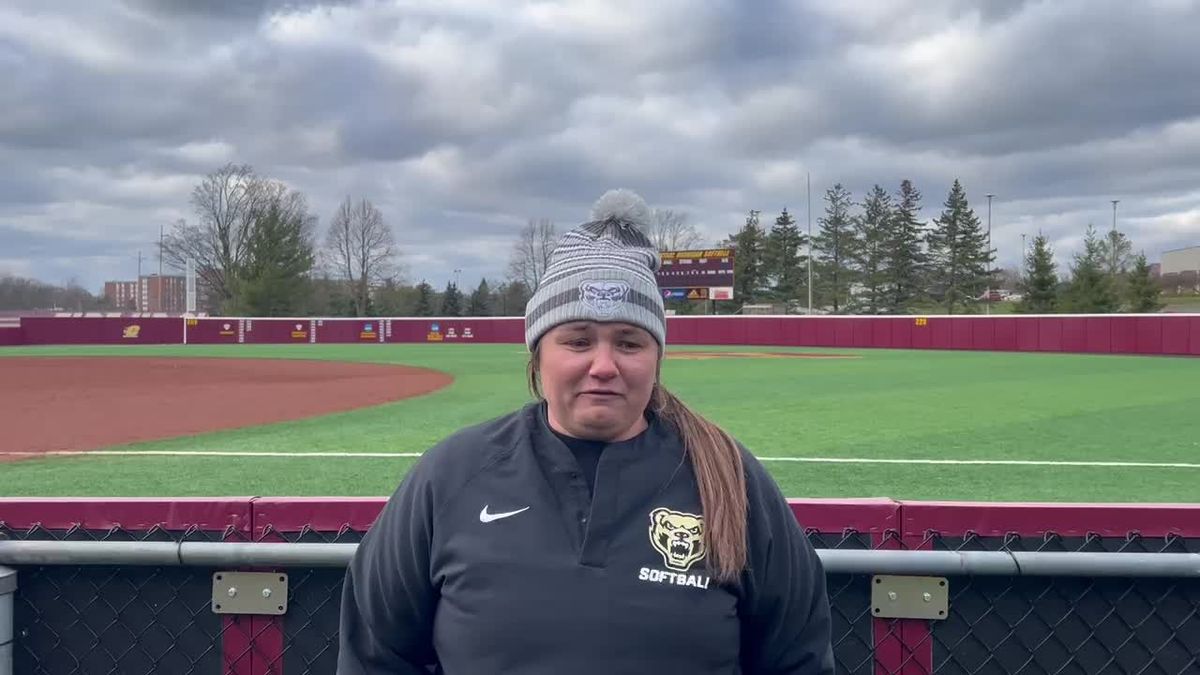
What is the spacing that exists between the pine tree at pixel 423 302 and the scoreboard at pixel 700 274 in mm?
33606

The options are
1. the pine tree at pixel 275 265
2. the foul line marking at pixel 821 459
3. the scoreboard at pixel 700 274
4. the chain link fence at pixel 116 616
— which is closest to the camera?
the chain link fence at pixel 116 616

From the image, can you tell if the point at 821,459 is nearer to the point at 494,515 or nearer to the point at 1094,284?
the point at 494,515

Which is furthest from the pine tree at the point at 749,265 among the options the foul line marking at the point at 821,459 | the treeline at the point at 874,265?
the foul line marking at the point at 821,459

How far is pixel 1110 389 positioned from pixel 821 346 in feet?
80.0

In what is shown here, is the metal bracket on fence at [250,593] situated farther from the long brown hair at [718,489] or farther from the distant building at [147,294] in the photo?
the distant building at [147,294]

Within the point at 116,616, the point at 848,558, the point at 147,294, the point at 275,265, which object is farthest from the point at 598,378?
the point at 147,294

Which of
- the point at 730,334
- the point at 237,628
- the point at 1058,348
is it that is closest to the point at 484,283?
the point at 730,334

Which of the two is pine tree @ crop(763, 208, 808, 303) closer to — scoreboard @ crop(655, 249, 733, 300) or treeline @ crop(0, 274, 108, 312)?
scoreboard @ crop(655, 249, 733, 300)

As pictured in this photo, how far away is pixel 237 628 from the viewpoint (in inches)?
102

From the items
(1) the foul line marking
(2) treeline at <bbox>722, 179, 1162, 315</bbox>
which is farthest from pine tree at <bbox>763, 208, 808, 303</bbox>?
(1) the foul line marking

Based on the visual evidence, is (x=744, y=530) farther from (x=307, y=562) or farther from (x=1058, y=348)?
(x=1058, y=348)

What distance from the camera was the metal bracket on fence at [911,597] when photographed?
244cm

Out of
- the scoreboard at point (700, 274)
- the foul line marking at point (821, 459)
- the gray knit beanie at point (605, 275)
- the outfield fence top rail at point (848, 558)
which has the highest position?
the scoreboard at point (700, 274)

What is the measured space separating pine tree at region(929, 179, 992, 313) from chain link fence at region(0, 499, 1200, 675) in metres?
71.5
